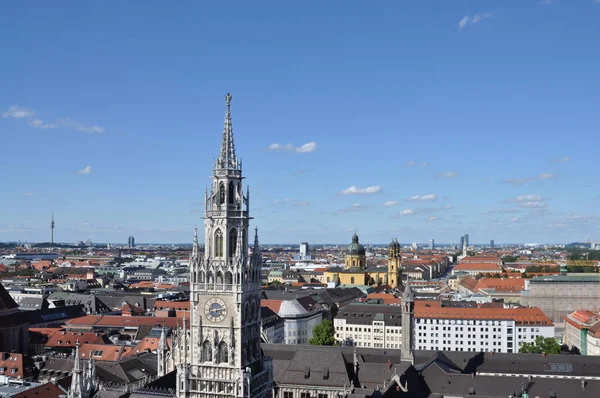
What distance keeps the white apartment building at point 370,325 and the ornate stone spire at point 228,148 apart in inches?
3540

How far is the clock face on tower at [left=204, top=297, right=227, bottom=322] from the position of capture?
149ft

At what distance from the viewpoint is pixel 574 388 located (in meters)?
63.7

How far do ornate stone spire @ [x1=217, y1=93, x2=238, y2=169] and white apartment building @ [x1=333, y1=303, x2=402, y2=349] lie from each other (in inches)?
3540

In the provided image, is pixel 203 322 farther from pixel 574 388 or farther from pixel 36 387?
pixel 574 388

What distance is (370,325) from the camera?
134375mm

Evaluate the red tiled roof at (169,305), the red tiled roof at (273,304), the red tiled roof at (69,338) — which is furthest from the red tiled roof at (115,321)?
the red tiled roof at (273,304)

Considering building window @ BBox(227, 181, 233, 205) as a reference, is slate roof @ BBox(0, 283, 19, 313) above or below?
below

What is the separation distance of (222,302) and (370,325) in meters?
93.2

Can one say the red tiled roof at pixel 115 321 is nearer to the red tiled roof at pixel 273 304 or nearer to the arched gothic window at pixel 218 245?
the red tiled roof at pixel 273 304

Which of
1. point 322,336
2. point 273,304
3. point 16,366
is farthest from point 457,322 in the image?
point 16,366

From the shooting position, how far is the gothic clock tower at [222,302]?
4516 cm

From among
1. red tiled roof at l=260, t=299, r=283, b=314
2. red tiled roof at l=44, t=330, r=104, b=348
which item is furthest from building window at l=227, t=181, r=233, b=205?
red tiled roof at l=260, t=299, r=283, b=314

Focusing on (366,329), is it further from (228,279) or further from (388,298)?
(228,279)

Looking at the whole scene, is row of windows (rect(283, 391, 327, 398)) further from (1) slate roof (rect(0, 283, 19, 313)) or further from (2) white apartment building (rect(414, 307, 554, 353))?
(2) white apartment building (rect(414, 307, 554, 353))
